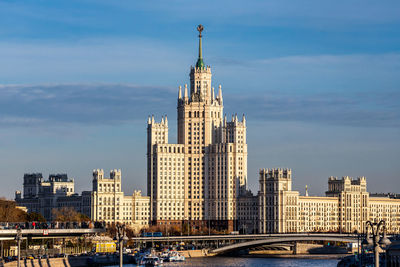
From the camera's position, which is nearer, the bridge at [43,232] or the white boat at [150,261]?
the bridge at [43,232]

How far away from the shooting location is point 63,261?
563 ft

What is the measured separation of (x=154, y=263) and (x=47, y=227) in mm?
32058

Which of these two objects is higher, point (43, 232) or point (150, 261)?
point (43, 232)

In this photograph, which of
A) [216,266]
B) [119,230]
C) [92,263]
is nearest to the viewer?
[119,230]

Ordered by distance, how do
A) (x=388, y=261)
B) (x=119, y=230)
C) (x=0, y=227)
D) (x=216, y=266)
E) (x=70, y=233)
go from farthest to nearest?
(x=216, y=266) → (x=70, y=233) → (x=0, y=227) → (x=388, y=261) → (x=119, y=230)

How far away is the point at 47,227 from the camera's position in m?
166

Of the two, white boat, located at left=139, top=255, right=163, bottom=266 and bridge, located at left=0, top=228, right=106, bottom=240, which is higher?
bridge, located at left=0, top=228, right=106, bottom=240

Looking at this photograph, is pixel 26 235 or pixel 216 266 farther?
pixel 216 266

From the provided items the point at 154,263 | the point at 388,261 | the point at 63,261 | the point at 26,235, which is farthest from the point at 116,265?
the point at 388,261

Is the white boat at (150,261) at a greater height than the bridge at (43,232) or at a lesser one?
lesser

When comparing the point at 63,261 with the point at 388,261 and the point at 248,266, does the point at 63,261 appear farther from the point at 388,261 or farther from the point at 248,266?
the point at 388,261

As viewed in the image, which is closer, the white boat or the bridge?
the bridge

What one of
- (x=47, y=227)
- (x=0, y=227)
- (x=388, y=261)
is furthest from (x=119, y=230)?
(x=47, y=227)

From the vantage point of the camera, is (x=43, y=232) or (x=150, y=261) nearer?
(x=43, y=232)
